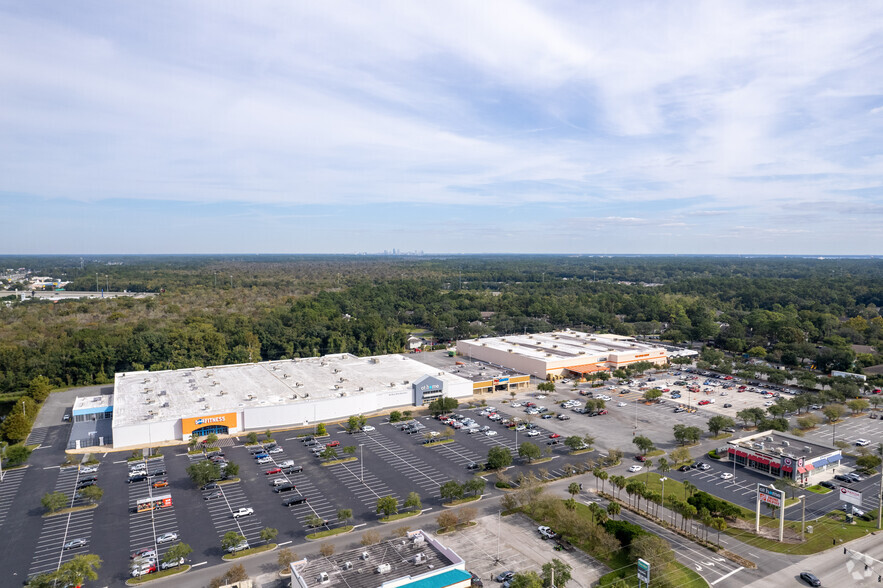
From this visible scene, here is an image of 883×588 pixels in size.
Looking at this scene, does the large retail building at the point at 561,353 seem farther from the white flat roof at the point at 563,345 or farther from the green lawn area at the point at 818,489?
the green lawn area at the point at 818,489

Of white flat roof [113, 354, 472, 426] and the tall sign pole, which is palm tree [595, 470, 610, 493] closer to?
the tall sign pole

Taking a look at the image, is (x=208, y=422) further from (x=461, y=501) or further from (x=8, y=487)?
(x=461, y=501)

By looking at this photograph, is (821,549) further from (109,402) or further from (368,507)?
(109,402)

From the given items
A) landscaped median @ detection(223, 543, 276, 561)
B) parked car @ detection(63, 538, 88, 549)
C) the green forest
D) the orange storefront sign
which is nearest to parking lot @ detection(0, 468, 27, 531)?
parked car @ detection(63, 538, 88, 549)

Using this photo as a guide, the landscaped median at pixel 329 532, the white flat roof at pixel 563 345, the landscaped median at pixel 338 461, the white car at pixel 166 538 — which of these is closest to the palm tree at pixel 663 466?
the landscaped median at pixel 329 532

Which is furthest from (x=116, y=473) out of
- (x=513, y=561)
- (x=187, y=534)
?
(x=513, y=561)

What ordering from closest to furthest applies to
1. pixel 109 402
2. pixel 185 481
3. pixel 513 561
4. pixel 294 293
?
1. pixel 513 561
2. pixel 185 481
3. pixel 109 402
4. pixel 294 293

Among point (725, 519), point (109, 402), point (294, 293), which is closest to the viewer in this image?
point (725, 519)
